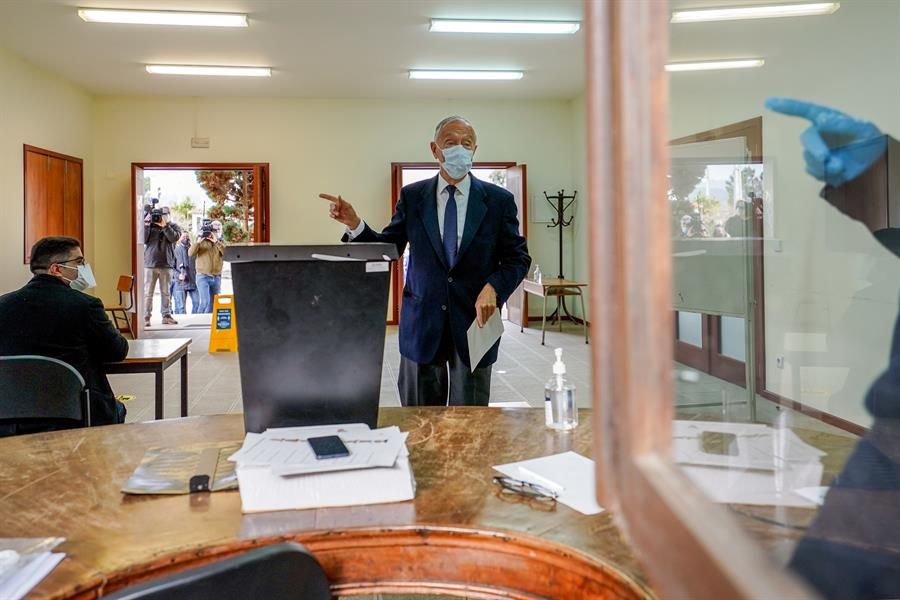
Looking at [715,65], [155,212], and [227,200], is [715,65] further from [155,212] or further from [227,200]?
[227,200]

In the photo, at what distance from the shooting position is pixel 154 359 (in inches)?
110

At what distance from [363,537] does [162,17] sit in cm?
546

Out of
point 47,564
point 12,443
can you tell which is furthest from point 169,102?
point 47,564

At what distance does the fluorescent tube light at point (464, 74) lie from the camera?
6.96m

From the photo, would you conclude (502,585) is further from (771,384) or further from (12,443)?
(12,443)

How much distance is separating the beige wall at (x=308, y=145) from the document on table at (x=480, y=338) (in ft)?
20.0

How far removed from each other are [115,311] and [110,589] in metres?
7.83

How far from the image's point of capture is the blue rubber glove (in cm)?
51

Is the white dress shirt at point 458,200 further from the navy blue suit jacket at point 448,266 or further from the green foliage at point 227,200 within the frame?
the green foliage at point 227,200

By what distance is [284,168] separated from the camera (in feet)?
26.3

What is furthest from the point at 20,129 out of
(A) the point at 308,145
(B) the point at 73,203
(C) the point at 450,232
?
A: (C) the point at 450,232

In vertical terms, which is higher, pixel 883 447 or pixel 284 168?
pixel 284 168

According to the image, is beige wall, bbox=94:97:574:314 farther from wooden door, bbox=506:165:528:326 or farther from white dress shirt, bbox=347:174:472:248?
white dress shirt, bbox=347:174:472:248

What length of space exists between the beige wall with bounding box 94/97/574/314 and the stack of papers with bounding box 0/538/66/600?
7.38 m
